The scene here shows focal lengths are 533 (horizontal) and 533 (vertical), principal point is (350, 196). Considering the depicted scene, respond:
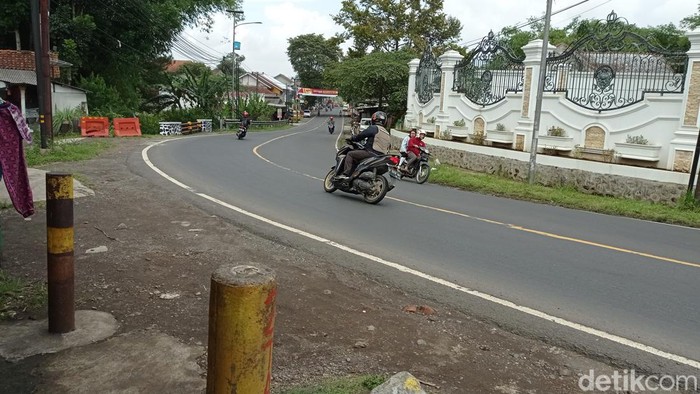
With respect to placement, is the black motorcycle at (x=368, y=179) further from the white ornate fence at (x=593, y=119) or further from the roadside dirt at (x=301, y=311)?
the white ornate fence at (x=593, y=119)

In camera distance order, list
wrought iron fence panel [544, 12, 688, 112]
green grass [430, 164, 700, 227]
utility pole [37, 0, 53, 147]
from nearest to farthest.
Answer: green grass [430, 164, 700, 227], wrought iron fence panel [544, 12, 688, 112], utility pole [37, 0, 53, 147]

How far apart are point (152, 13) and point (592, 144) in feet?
98.2

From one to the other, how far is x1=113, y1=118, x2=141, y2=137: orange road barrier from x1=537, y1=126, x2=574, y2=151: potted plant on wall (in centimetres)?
2026

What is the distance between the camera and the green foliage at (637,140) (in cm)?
1416

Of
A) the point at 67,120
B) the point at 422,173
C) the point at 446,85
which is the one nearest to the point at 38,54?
the point at 67,120

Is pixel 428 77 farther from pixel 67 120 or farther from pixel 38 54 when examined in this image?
pixel 67 120

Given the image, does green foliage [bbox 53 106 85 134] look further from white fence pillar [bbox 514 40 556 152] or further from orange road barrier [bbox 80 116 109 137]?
white fence pillar [bbox 514 40 556 152]

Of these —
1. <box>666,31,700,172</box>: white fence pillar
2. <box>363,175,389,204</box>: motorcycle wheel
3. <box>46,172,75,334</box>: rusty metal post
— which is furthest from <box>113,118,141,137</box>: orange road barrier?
<box>46,172,75,334</box>: rusty metal post

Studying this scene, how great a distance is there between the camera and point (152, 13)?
115 ft

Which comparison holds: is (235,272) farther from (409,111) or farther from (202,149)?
(409,111)

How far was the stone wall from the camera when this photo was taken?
12797 millimetres

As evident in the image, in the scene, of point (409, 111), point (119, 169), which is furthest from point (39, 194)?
point (409, 111)

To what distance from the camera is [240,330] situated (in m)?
2.24

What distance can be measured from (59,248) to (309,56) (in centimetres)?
10456
